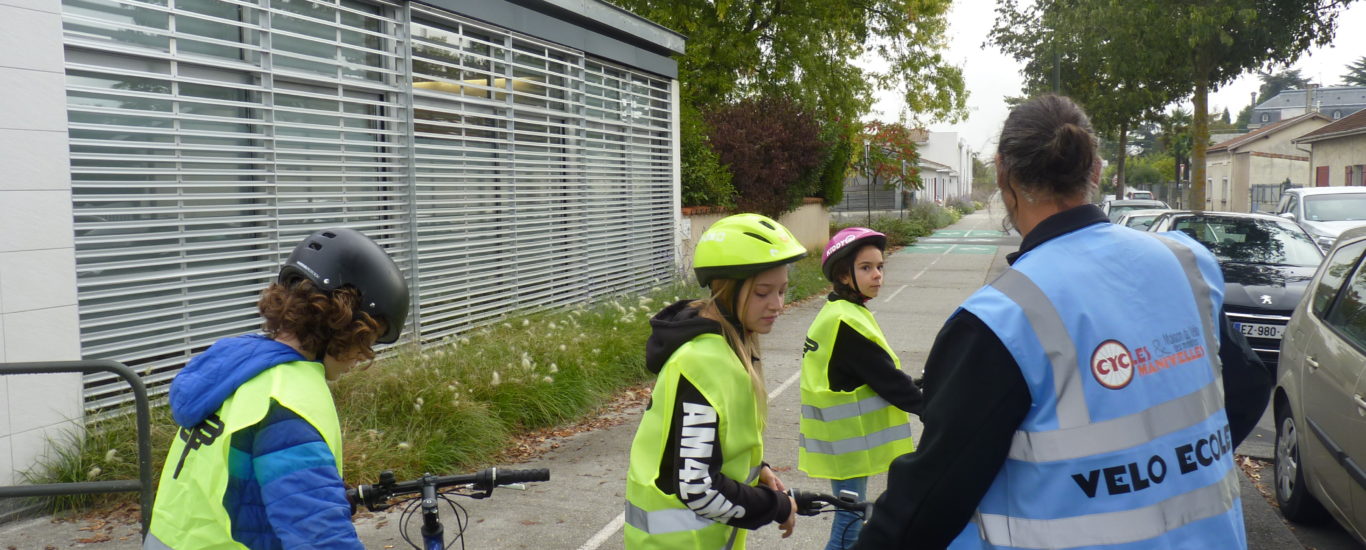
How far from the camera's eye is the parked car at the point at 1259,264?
988cm

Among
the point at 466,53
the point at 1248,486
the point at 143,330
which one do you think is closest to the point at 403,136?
the point at 466,53

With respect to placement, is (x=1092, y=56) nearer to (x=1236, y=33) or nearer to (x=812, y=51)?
(x=1236, y=33)

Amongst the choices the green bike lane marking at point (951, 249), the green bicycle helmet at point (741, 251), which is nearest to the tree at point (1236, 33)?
the green bike lane marking at point (951, 249)

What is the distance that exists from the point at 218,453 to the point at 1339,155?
43.6 m

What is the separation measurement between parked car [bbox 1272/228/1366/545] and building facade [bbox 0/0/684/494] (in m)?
6.59

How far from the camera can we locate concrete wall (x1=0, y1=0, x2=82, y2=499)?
5.71m

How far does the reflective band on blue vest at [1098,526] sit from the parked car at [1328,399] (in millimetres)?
3206

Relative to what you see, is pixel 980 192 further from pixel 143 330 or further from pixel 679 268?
pixel 143 330

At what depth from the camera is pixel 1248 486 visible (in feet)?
22.0

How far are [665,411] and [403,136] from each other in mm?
7746

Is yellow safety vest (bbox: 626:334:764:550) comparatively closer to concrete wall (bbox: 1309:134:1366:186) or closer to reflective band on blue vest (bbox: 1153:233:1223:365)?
reflective band on blue vest (bbox: 1153:233:1223:365)

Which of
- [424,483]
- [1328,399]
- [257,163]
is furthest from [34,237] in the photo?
[1328,399]

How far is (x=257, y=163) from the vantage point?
8008 mm

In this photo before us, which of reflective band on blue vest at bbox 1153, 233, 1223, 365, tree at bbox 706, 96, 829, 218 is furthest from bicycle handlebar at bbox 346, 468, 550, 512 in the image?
tree at bbox 706, 96, 829, 218
